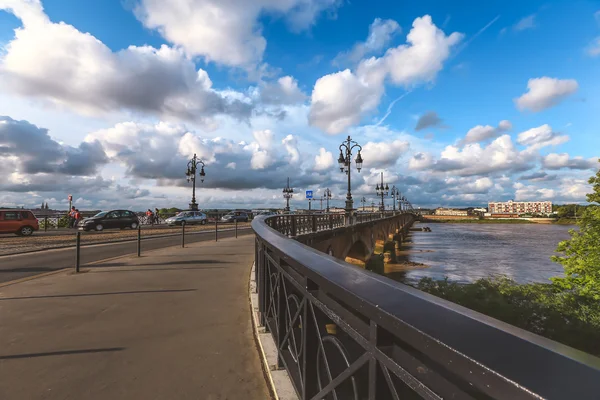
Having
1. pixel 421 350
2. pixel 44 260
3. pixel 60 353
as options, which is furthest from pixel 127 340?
pixel 44 260

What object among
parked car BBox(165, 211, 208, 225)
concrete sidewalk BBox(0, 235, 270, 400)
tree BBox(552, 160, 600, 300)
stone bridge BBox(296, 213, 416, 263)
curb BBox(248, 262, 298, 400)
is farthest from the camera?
parked car BBox(165, 211, 208, 225)

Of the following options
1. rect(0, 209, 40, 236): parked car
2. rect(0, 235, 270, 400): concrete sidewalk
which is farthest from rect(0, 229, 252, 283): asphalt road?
rect(0, 209, 40, 236): parked car

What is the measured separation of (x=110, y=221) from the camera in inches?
1001

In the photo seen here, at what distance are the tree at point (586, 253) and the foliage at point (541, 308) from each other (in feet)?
2.75

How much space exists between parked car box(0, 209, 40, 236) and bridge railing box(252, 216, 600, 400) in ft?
77.5

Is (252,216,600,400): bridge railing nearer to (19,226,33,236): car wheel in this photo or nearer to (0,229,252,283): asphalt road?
(0,229,252,283): asphalt road

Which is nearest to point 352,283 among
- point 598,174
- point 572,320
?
point 572,320

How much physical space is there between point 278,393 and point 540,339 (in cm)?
238

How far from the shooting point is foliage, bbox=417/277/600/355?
11000 millimetres

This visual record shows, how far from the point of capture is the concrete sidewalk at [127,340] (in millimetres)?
3090

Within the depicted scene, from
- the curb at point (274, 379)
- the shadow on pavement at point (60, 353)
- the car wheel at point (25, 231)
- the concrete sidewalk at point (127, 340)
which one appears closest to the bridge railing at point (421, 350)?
the curb at point (274, 379)

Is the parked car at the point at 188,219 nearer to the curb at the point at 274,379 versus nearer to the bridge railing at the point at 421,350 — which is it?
the curb at the point at 274,379

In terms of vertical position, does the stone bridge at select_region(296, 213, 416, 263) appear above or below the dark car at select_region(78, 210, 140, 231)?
below

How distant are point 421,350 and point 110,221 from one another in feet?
93.8
